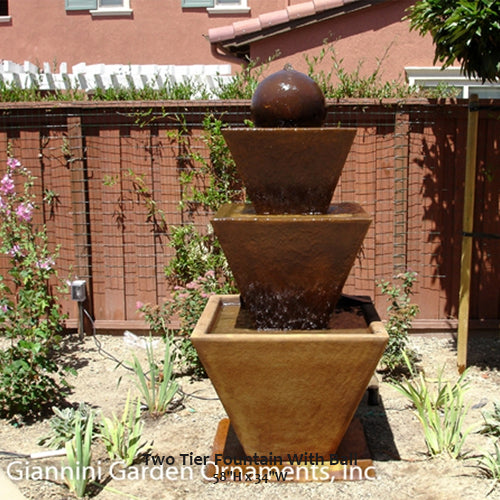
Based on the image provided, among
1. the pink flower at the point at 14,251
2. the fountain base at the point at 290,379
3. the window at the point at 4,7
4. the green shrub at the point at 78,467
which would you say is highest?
the window at the point at 4,7

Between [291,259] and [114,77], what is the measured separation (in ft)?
12.0

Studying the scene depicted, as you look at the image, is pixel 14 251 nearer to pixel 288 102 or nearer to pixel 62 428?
pixel 62 428

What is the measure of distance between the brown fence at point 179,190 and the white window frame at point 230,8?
320 inches

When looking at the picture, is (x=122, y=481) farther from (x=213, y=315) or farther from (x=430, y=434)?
(x=430, y=434)

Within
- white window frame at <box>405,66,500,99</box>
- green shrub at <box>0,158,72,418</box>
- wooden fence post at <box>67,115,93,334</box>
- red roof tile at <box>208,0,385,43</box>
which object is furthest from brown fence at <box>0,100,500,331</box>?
red roof tile at <box>208,0,385,43</box>

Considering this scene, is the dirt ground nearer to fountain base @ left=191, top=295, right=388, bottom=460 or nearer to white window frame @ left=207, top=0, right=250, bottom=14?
fountain base @ left=191, top=295, right=388, bottom=460

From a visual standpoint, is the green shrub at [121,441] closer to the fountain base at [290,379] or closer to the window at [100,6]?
the fountain base at [290,379]

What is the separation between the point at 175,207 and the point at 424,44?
5.33m

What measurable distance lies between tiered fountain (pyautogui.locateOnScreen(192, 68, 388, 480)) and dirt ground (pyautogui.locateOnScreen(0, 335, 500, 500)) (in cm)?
27

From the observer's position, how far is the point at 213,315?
146 inches

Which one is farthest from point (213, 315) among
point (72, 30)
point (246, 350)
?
point (72, 30)

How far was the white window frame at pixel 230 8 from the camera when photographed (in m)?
13.1

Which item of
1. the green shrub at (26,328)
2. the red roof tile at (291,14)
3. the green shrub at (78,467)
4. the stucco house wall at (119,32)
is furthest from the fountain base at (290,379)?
the stucco house wall at (119,32)

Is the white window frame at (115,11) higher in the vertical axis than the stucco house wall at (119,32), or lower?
higher
